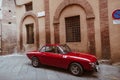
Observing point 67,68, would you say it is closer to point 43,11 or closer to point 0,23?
point 43,11

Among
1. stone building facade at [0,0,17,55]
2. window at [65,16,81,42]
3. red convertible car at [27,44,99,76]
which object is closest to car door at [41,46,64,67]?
→ red convertible car at [27,44,99,76]

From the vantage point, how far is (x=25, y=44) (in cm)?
1409

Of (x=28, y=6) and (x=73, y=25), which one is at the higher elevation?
(x=28, y=6)

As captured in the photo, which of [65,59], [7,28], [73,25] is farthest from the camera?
[7,28]

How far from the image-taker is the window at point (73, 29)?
33.9 feet

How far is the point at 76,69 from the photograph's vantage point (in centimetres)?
705

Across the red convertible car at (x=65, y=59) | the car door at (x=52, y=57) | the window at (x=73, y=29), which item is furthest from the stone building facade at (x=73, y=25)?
the car door at (x=52, y=57)

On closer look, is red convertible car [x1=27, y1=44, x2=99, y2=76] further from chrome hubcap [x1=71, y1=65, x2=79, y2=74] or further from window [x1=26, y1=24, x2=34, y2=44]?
window [x1=26, y1=24, x2=34, y2=44]

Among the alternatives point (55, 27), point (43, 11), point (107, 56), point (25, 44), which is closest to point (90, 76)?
point (107, 56)

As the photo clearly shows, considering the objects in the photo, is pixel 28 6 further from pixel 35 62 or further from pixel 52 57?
pixel 52 57

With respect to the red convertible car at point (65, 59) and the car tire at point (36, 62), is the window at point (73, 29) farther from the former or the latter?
the car tire at point (36, 62)

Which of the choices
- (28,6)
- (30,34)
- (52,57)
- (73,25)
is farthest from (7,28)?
(52,57)

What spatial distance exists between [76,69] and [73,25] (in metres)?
4.25

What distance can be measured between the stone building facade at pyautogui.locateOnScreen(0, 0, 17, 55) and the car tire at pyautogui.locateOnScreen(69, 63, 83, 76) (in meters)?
10.4
